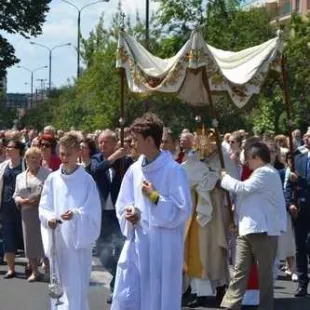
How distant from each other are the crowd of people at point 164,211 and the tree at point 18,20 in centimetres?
3715

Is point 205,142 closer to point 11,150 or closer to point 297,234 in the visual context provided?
point 297,234

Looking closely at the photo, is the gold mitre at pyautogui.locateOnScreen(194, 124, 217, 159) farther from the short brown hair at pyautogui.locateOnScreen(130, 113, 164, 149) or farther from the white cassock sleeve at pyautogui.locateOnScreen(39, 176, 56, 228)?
the short brown hair at pyautogui.locateOnScreen(130, 113, 164, 149)

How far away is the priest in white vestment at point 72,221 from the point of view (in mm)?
7574

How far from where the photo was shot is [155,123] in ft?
21.9

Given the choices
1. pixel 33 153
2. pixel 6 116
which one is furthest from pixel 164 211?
pixel 6 116

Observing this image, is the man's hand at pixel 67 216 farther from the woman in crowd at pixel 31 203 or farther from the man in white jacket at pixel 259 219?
the woman in crowd at pixel 31 203

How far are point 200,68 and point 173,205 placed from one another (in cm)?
306

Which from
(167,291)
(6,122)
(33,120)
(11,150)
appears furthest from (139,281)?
(6,122)

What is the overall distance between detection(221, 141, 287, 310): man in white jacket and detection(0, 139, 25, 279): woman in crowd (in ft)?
13.0

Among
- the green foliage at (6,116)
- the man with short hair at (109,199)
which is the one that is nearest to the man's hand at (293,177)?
the man with short hair at (109,199)

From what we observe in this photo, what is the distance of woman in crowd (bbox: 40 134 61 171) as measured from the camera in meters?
11.7

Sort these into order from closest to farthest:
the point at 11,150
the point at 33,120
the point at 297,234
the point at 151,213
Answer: the point at 151,213 < the point at 297,234 < the point at 11,150 < the point at 33,120

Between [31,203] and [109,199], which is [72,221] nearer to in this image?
[109,199]

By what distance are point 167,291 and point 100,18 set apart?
33.9 metres
